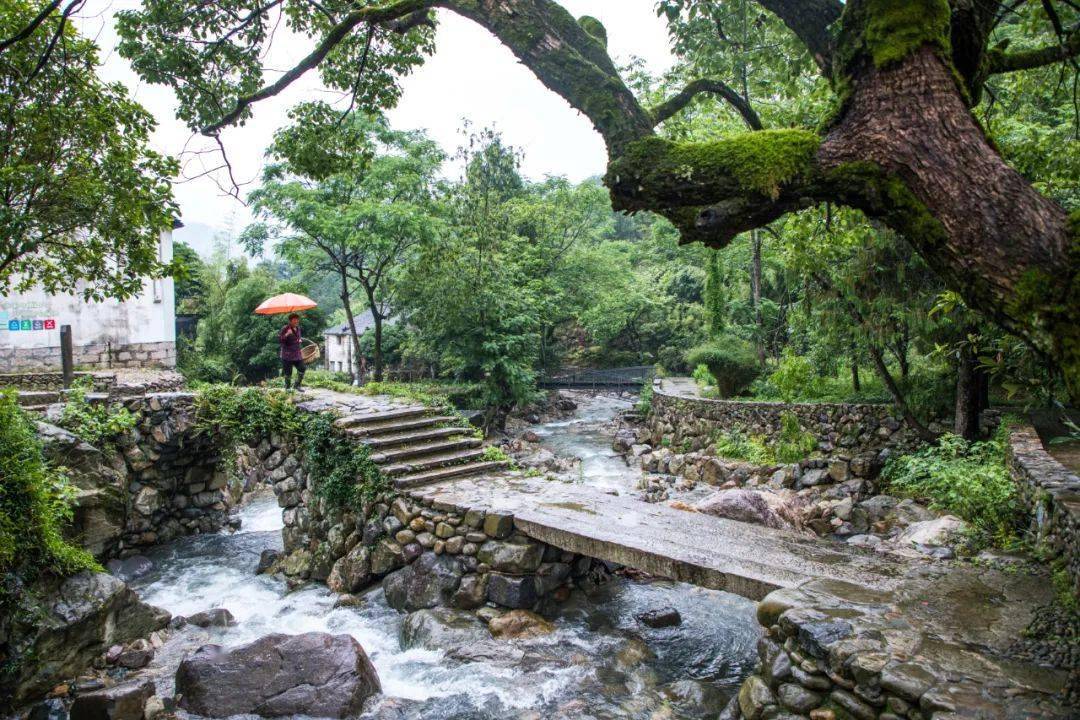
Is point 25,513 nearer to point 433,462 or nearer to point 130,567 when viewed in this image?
point 433,462

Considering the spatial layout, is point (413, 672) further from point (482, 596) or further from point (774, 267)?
point (774, 267)

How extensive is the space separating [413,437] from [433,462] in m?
0.72

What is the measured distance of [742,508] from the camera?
7.59 meters

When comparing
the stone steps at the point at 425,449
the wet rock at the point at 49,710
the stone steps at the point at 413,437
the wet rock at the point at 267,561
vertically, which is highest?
the stone steps at the point at 413,437

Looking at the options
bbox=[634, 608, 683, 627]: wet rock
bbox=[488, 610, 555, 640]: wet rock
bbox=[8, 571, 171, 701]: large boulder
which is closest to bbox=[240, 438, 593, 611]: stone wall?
bbox=[488, 610, 555, 640]: wet rock

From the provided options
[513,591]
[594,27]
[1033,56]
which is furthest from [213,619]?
[1033,56]

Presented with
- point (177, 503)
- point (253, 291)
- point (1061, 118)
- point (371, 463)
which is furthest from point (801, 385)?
point (253, 291)

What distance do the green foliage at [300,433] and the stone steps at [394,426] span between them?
20 cm

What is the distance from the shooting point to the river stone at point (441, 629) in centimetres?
630

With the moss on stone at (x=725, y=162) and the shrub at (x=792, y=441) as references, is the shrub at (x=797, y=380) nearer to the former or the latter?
the shrub at (x=792, y=441)

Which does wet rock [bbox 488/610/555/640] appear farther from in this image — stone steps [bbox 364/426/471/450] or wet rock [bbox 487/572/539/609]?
stone steps [bbox 364/426/471/450]

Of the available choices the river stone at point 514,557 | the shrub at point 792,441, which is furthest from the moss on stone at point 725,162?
the shrub at point 792,441

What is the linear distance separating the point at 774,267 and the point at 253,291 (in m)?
19.3

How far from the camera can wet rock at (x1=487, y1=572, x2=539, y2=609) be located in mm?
6672
